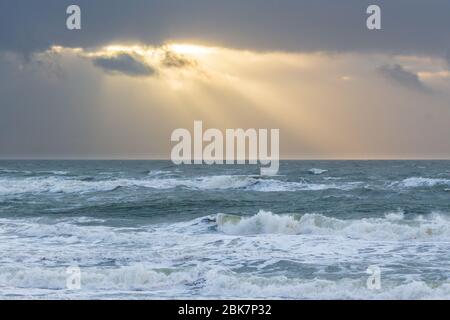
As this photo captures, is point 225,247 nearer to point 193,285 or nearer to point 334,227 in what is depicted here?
point 193,285

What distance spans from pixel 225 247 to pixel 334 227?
549cm

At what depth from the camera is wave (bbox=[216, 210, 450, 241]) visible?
19.0m

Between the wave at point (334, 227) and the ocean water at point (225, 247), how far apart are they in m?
0.04

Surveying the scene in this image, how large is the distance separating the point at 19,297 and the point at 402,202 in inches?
863

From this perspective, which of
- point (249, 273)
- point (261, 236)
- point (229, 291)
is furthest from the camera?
point (261, 236)

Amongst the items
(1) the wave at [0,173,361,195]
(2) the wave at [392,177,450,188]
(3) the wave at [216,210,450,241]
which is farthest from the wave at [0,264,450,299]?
(2) the wave at [392,177,450,188]

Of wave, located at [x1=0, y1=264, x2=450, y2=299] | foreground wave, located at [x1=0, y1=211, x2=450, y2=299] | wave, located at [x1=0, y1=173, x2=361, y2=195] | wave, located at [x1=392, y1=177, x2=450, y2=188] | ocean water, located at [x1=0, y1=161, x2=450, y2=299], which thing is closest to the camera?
wave, located at [x1=0, y1=264, x2=450, y2=299]

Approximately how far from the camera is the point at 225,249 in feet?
54.2

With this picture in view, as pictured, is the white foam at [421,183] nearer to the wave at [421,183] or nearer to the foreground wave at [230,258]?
the wave at [421,183]

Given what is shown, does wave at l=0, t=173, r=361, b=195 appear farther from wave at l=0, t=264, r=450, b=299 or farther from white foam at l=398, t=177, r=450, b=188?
wave at l=0, t=264, r=450, b=299

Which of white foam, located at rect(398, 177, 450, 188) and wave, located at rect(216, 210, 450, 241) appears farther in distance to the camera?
white foam, located at rect(398, 177, 450, 188)

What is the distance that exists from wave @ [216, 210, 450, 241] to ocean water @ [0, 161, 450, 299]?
39 mm
